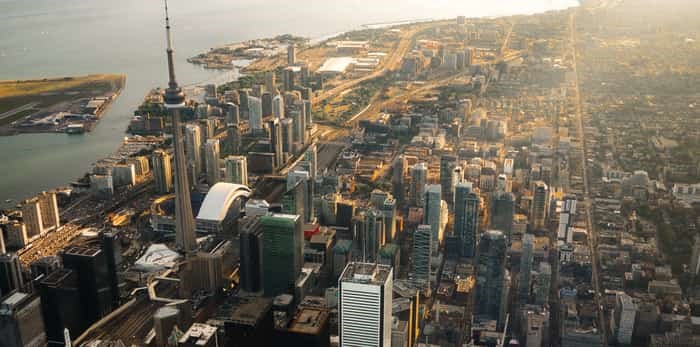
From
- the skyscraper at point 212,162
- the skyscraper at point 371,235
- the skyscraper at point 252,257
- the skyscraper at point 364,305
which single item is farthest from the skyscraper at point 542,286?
the skyscraper at point 212,162

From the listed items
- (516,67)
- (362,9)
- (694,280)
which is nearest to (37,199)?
(694,280)

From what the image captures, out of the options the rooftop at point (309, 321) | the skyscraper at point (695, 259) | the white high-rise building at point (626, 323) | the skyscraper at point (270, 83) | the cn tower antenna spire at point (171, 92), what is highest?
the cn tower antenna spire at point (171, 92)

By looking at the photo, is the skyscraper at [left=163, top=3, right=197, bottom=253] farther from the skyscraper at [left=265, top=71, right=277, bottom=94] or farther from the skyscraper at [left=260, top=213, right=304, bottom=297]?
the skyscraper at [left=265, top=71, right=277, bottom=94]

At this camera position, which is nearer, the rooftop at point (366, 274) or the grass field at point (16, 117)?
the rooftop at point (366, 274)

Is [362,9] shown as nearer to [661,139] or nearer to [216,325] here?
[661,139]

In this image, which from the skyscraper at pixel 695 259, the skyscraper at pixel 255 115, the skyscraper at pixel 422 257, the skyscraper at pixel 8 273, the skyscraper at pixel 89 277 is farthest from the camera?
the skyscraper at pixel 255 115

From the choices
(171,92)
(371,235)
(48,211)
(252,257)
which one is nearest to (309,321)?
(252,257)

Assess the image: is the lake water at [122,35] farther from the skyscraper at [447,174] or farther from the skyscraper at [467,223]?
the skyscraper at [467,223]
